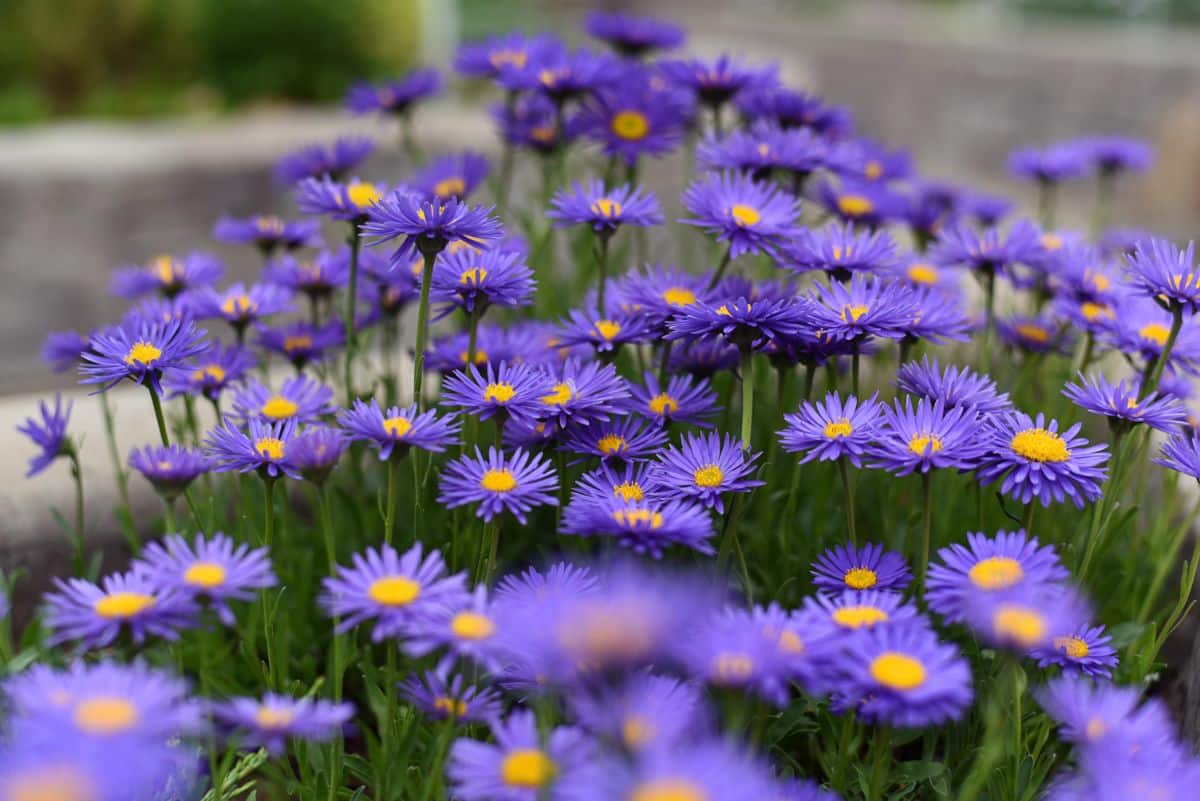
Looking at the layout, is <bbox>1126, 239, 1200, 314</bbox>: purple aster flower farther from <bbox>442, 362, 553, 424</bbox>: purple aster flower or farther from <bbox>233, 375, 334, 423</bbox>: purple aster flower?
<bbox>233, 375, 334, 423</bbox>: purple aster flower

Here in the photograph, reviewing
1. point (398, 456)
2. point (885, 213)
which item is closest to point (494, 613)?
point (398, 456)

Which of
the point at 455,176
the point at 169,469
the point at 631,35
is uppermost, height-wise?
the point at 631,35

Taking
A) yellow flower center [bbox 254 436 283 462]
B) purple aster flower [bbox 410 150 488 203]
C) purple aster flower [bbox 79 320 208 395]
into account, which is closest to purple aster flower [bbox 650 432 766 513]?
yellow flower center [bbox 254 436 283 462]

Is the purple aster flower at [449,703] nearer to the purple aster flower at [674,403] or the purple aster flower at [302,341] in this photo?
the purple aster flower at [674,403]

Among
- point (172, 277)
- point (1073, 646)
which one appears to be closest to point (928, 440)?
point (1073, 646)

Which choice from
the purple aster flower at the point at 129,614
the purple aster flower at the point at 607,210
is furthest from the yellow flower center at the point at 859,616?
the purple aster flower at the point at 607,210

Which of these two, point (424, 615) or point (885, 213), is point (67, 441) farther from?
point (885, 213)

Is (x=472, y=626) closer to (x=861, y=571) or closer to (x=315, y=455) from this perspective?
(x=315, y=455)
